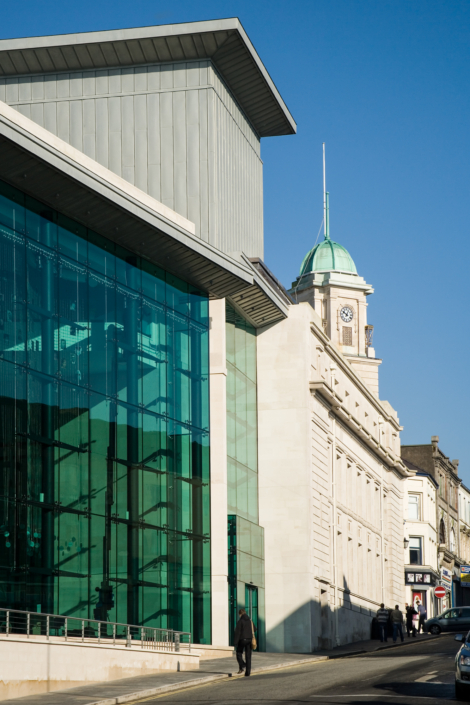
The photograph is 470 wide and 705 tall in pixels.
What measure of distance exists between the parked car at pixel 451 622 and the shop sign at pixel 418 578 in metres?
22.3

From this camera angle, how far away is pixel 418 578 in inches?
3248

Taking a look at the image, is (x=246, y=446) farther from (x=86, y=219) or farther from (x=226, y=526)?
(x=86, y=219)

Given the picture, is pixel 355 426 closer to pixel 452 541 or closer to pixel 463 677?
pixel 463 677

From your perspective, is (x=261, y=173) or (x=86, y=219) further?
(x=261, y=173)

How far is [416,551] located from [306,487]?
42717mm

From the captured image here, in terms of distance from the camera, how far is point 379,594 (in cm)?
6300

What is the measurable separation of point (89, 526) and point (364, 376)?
2919 inches

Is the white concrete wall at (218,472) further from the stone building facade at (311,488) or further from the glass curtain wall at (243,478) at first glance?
the stone building facade at (311,488)

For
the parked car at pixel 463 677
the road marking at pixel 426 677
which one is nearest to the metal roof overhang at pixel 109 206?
the road marking at pixel 426 677

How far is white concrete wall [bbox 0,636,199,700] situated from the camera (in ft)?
69.1

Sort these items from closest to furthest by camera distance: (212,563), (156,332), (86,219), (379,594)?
1. (86,219)
2. (156,332)
3. (212,563)
4. (379,594)

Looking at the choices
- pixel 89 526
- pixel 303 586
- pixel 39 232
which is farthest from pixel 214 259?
pixel 303 586

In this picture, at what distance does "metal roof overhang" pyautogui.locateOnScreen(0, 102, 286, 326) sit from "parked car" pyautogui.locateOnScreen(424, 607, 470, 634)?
27069 millimetres

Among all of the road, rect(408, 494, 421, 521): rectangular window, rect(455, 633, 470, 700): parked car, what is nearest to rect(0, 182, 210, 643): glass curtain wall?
the road
